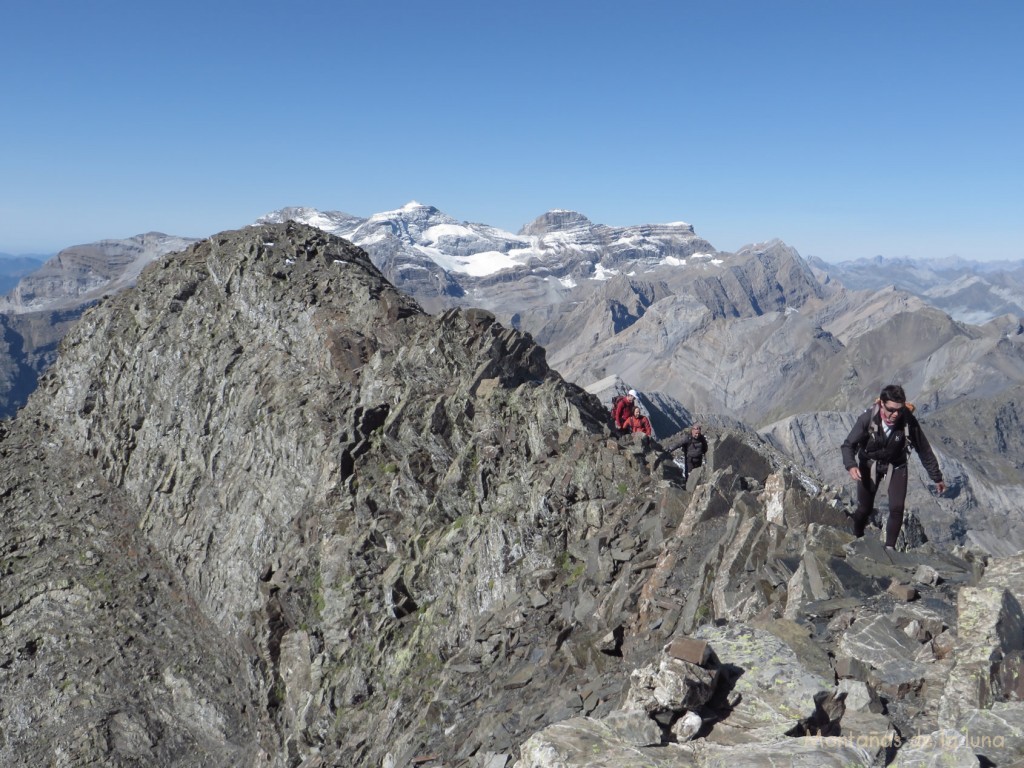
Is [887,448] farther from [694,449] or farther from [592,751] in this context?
[694,449]

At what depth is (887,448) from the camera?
19062 mm

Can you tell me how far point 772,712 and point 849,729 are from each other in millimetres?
1336

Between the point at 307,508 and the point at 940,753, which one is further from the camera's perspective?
the point at 307,508

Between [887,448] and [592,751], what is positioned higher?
[887,448]

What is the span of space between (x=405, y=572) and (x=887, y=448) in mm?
22460

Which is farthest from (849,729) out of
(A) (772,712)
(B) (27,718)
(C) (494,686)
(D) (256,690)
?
(B) (27,718)

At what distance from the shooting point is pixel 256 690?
3997 centimetres

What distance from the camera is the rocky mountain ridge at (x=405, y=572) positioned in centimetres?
1366

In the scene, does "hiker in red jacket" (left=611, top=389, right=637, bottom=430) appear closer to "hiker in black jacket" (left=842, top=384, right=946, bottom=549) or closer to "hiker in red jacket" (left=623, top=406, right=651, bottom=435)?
"hiker in red jacket" (left=623, top=406, right=651, bottom=435)

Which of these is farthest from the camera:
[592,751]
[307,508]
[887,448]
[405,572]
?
[307,508]

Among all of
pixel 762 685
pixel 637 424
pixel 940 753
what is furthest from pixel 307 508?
pixel 940 753

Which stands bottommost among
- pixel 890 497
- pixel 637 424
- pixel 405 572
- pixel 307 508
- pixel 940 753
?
pixel 405 572

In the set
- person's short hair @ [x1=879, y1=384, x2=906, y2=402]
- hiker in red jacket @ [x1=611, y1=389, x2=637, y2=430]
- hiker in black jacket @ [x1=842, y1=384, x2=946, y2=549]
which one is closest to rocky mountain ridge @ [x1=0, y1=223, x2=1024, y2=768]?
hiker in red jacket @ [x1=611, y1=389, x2=637, y2=430]

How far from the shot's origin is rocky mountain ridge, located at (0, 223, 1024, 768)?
1366 centimetres
